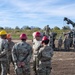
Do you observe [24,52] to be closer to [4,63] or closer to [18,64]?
[18,64]

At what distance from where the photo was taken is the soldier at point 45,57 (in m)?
11.6

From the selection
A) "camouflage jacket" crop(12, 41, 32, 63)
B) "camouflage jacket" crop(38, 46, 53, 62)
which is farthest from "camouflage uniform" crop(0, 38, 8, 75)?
"camouflage jacket" crop(38, 46, 53, 62)

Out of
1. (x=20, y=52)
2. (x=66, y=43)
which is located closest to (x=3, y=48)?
(x=20, y=52)

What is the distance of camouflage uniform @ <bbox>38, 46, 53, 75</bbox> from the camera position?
38.1ft

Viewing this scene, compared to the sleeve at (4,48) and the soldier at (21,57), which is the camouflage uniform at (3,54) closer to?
the sleeve at (4,48)

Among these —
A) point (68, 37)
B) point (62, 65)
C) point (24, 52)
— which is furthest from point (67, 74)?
point (68, 37)

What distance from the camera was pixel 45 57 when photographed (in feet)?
38.2

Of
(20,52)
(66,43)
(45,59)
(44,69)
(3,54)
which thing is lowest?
(66,43)

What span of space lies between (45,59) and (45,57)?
0.26ft

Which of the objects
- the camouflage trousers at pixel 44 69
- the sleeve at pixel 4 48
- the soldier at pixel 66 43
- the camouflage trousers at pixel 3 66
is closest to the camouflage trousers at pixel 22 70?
the camouflage trousers at pixel 44 69

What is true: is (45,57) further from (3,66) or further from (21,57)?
(3,66)

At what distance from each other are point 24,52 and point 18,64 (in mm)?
449

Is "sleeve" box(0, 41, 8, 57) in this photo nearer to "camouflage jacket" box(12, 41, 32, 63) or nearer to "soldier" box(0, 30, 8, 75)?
"soldier" box(0, 30, 8, 75)

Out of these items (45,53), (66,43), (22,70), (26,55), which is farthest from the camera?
(66,43)
